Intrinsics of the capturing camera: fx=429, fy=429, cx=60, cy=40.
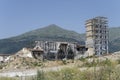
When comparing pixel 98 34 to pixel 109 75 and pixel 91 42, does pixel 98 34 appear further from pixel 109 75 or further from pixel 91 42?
pixel 109 75

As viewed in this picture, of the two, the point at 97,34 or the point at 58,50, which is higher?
the point at 97,34

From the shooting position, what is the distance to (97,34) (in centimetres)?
→ 15312

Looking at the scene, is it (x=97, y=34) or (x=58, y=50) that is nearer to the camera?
(x=58, y=50)

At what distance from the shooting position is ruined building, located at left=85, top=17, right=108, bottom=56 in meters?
151

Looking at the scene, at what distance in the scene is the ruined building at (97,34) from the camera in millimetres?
151125

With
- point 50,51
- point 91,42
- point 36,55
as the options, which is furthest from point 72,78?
point 91,42

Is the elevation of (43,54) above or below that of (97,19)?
below

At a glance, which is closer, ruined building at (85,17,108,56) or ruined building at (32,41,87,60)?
ruined building at (32,41,87,60)

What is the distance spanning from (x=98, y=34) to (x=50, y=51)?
3058 centimetres

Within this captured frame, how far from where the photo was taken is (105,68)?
2131cm

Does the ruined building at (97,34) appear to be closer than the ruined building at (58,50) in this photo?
No

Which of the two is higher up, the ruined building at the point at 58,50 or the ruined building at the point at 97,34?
the ruined building at the point at 97,34

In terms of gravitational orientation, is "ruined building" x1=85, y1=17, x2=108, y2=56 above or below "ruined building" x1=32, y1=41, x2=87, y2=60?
above

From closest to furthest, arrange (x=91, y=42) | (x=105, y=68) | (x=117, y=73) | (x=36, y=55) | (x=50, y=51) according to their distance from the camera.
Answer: (x=117, y=73) → (x=105, y=68) → (x=36, y=55) → (x=50, y=51) → (x=91, y=42)
